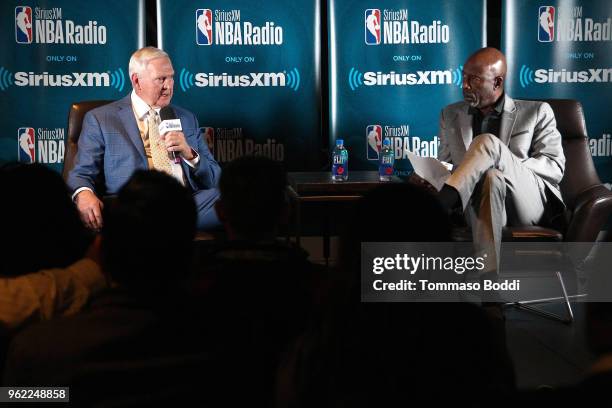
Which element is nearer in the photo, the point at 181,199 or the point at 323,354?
the point at 323,354

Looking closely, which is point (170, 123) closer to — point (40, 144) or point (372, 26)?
point (40, 144)

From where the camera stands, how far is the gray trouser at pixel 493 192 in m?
3.82

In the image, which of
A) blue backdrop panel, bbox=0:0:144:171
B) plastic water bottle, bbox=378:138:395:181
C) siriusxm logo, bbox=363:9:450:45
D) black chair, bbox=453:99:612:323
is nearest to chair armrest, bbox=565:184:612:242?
black chair, bbox=453:99:612:323

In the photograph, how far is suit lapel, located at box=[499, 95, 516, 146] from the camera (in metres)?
4.29

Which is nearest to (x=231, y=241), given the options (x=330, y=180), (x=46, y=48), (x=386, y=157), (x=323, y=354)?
(x=323, y=354)

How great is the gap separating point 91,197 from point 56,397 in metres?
2.47

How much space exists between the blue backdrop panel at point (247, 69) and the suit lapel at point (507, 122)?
3.95 ft

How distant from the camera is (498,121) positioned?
4.36 metres

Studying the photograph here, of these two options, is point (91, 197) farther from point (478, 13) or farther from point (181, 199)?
point (478, 13)

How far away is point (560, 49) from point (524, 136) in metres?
1.04

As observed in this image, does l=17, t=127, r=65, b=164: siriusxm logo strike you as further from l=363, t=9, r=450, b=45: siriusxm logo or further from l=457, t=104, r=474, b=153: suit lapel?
l=457, t=104, r=474, b=153: suit lapel

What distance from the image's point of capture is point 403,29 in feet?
16.4

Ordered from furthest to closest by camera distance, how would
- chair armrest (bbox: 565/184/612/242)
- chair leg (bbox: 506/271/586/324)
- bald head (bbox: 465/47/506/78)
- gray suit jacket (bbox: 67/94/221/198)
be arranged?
1. bald head (bbox: 465/47/506/78)
2. gray suit jacket (bbox: 67/94/221/198)
3. chair leg (bbox: 506/271/586/324)
4. chair armrest (bbox: 565/184/612/242)

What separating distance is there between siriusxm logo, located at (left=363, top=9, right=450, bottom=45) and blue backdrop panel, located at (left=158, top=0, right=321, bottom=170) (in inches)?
14.7
